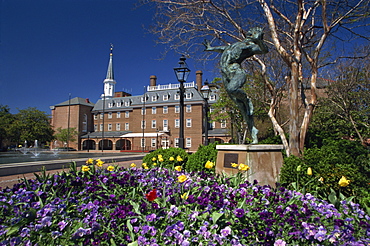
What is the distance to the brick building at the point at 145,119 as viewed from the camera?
43062 mm

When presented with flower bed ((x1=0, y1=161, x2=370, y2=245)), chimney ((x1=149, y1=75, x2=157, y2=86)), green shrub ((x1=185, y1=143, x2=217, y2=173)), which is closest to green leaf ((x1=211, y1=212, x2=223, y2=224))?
flower bed ((x1=0, y1=161, x2=370, y2=245))

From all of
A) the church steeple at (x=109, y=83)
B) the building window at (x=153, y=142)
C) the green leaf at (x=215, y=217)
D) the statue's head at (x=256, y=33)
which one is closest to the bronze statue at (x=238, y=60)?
the statue's head at (x=256, y=33)

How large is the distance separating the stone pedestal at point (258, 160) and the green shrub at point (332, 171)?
23 cm

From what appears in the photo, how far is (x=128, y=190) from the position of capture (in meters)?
3.68

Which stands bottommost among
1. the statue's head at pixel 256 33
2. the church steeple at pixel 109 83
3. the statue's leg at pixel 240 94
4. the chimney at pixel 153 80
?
the statue's leg at pixel 240 94

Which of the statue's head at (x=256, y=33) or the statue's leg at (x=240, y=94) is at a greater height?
the statue's head at (x=256, y=33)

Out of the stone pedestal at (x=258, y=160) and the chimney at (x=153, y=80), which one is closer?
the stone pedestal at (x=258, y=160)

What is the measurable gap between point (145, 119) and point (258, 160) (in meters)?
43.1

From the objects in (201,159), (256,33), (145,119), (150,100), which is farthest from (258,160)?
(150,100)

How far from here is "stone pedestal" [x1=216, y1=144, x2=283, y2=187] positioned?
5539 mm

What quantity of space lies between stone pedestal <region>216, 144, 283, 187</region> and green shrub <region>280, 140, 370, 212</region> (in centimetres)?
23

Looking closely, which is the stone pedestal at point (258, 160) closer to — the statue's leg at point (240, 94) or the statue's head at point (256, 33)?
the statue's leg at point (240, 94)

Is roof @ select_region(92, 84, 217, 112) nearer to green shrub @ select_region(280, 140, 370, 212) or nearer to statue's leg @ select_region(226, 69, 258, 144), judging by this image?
statue's leg @ select_region(226, 69, 258, 144)

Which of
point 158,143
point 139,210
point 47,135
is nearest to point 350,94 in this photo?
point 139,210
